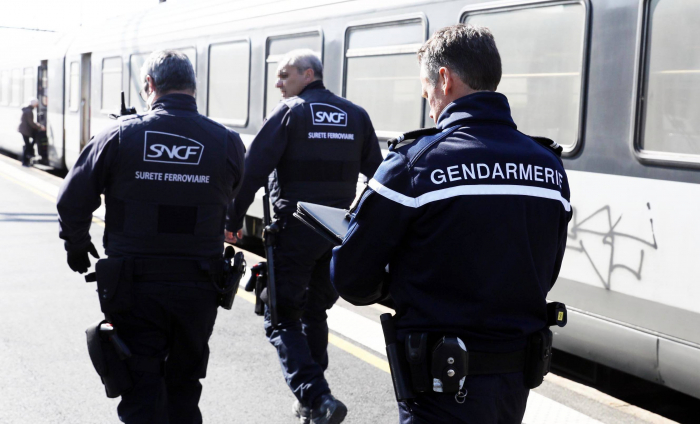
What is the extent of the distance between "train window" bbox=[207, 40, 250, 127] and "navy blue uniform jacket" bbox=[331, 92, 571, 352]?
7328 millimetres

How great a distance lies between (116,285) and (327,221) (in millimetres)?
1190

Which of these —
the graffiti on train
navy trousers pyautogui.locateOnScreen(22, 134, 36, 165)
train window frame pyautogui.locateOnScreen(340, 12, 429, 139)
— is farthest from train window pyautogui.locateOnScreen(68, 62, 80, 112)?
the graffiti on train

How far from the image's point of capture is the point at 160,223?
11.2 feet

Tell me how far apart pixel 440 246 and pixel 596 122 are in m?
3.04

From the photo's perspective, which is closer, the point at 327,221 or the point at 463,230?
the point at 463,230

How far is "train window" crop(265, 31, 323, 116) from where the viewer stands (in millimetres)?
8203

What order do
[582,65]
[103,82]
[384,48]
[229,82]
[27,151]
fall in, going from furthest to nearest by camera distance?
[27,151] < [103,82] < [229,82] < [384,48] < [582,65]

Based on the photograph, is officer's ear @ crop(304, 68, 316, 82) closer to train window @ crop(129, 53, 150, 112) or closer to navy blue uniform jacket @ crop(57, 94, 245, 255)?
navy blue uniform jacket @ crop(57, 94, 245, 255)

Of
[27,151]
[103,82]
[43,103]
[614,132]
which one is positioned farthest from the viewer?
[27,151]

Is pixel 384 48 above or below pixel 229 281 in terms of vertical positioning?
above

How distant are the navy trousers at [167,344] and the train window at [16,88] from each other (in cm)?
2041

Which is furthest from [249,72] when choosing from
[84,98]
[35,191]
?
[84,98]

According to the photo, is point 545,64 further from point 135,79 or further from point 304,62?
point 135,79

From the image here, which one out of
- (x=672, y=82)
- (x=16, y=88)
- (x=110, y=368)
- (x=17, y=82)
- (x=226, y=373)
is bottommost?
(x=226, y=373)
